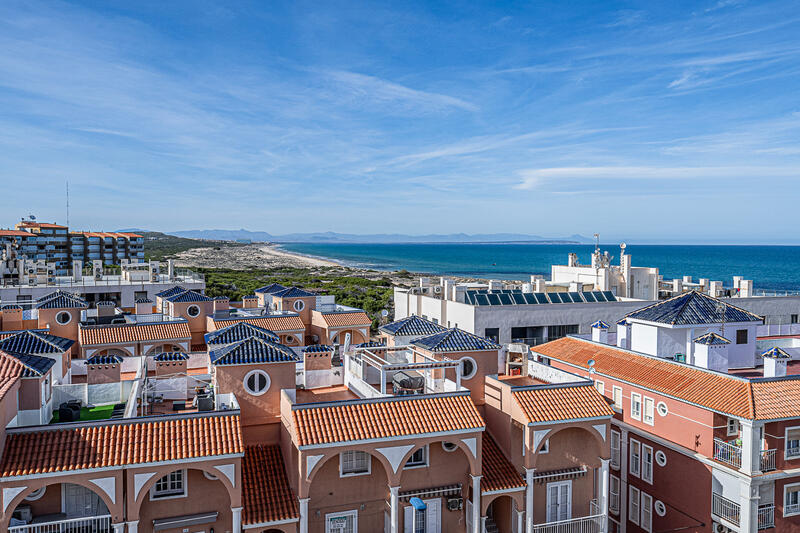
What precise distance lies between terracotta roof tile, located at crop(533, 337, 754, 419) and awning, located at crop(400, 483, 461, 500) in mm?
9041

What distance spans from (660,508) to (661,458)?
1871mm

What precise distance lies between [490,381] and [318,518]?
7.66 m

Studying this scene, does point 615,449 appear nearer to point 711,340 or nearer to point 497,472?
point 711,340

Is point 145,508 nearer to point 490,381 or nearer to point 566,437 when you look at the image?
point 490,381

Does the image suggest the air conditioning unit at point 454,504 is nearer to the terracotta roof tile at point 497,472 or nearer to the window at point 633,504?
the terracotta roof tile at point 497,472

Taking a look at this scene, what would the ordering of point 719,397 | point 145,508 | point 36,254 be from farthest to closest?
point 36,254 → point 719,397 → point 145,508

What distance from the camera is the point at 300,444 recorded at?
52.9ft

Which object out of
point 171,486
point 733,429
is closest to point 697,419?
point 733,429

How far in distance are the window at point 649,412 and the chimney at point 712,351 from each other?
113 inches

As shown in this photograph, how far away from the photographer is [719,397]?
20.4 meters

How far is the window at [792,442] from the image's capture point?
65.4 feet

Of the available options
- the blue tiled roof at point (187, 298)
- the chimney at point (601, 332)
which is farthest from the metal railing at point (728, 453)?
the blue tiled roof at point (187, 298)

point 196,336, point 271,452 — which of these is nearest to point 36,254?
point 196,336

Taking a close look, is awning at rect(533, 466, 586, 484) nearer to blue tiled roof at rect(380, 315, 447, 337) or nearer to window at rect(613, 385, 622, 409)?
window at rect(613, 385, 622, 409)
